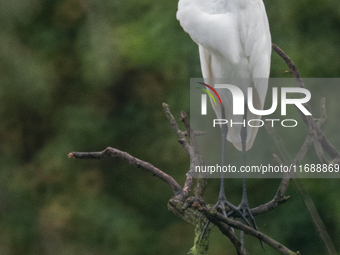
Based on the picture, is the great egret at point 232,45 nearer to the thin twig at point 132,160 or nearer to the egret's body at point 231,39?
the egret's body at point 231,39

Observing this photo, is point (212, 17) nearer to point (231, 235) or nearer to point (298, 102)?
point (298, 102)

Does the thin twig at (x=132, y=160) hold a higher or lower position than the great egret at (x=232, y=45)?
lower

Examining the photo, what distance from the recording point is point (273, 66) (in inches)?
73.6

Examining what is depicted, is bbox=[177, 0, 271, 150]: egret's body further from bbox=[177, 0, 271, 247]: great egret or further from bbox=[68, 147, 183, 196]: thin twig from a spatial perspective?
bbox=[68, 147, 183, 196]: thin twig

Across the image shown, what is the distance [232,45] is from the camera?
3.52ft

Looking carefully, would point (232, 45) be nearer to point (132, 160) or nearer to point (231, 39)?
point (231, 39)

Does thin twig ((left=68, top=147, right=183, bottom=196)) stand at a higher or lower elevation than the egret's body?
lower

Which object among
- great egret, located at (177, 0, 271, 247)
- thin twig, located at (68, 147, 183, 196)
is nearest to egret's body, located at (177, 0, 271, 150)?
great egret, located at (177, 0, 271, 247)

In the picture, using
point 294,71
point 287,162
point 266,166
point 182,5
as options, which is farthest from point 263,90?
point 266,166

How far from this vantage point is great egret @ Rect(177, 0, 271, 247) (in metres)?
1.00

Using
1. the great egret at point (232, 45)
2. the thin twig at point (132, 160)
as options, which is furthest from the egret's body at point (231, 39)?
the thin twig at point (132, 160)

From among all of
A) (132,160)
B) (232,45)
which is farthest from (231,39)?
(132,160)

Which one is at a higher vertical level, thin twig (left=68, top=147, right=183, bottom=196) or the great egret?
the great egret

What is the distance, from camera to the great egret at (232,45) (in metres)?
1.00
